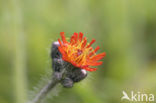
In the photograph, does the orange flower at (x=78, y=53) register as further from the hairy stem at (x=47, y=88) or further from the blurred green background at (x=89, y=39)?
the blurred green background at (x=89, y=39)

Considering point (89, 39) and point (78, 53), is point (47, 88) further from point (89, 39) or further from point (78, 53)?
point (89, 39)

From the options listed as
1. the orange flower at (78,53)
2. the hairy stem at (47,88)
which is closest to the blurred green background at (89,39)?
the hairy stem at (47,88)

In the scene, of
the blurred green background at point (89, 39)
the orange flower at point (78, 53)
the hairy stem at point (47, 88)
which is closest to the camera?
the orange flower at point (78, 53)

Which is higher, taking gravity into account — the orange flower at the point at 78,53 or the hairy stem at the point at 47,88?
the orange flower at the point at 78,53

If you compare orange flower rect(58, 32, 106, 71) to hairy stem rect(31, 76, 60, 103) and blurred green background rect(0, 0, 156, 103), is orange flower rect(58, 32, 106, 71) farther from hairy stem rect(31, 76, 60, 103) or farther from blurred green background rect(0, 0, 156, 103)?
blurred green background rect(0, 0, 156, 103)

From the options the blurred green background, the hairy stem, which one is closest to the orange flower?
the hairy stem

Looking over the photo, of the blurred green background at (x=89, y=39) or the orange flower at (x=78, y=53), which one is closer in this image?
the orange flower at (x=78, y=53)

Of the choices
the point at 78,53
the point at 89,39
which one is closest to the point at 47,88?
the point at 78,53
